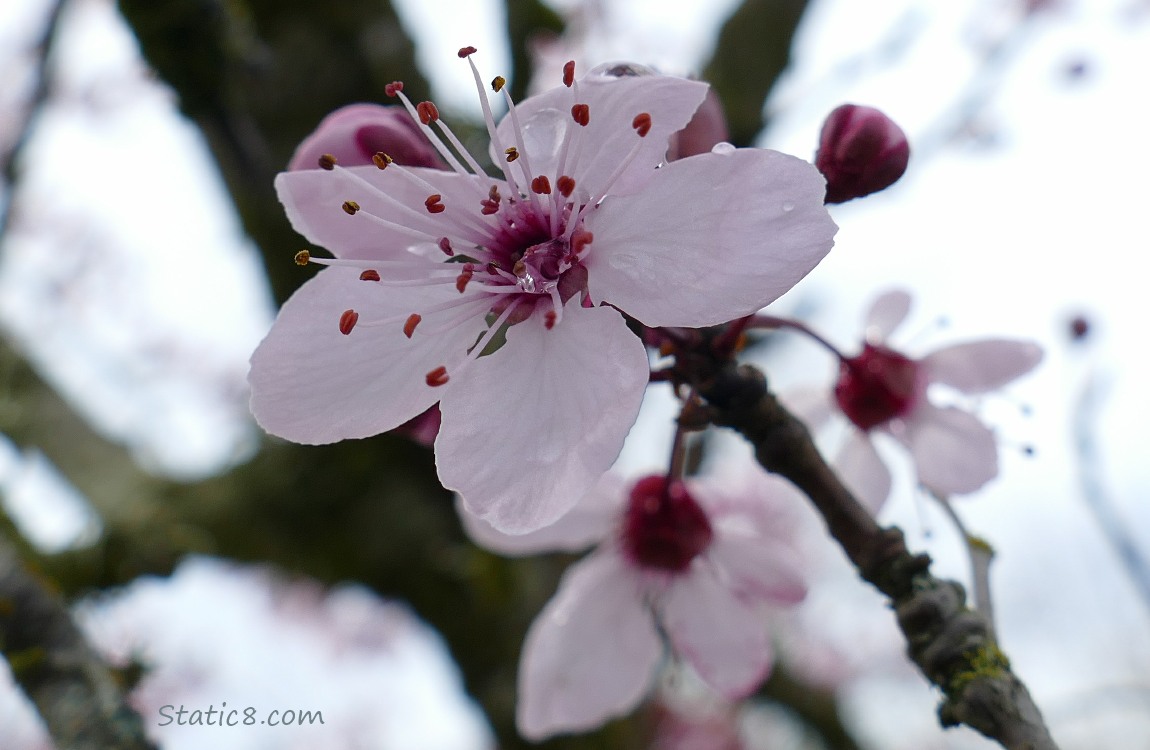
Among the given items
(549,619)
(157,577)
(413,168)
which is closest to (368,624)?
(157,577)

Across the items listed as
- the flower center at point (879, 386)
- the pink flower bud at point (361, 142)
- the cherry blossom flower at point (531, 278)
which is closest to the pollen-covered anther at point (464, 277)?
the cherry blossom flower at point (531, 278)

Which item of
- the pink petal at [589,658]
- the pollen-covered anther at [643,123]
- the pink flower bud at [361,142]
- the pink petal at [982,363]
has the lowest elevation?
the pink petal at [589,658]

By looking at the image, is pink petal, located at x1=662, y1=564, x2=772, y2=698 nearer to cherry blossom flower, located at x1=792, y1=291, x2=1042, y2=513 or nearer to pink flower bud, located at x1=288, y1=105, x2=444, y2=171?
cherry blossom flower, located at x1=792, y1=291, x2=1042, y2=513

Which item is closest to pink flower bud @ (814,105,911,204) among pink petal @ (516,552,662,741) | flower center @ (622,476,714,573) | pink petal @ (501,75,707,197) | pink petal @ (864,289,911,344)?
pink petal @ (501,75,707,197)

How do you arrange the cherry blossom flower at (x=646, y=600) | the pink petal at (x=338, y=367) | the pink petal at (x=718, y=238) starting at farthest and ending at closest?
the cherry blossom flower at (x=646, y=600) < the pink petal at (x=338, y=367) < the pink petal at (x=718, y=238)

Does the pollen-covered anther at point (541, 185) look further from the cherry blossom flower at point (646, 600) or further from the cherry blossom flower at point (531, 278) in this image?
the cherry blossom flower at point (646, 600)

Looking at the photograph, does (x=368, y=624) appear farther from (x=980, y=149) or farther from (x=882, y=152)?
(x=882, y=152)

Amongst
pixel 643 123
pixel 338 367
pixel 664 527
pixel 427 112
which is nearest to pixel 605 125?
pixel 643 123

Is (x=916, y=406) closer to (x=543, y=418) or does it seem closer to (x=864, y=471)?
(x=864, y=471)
